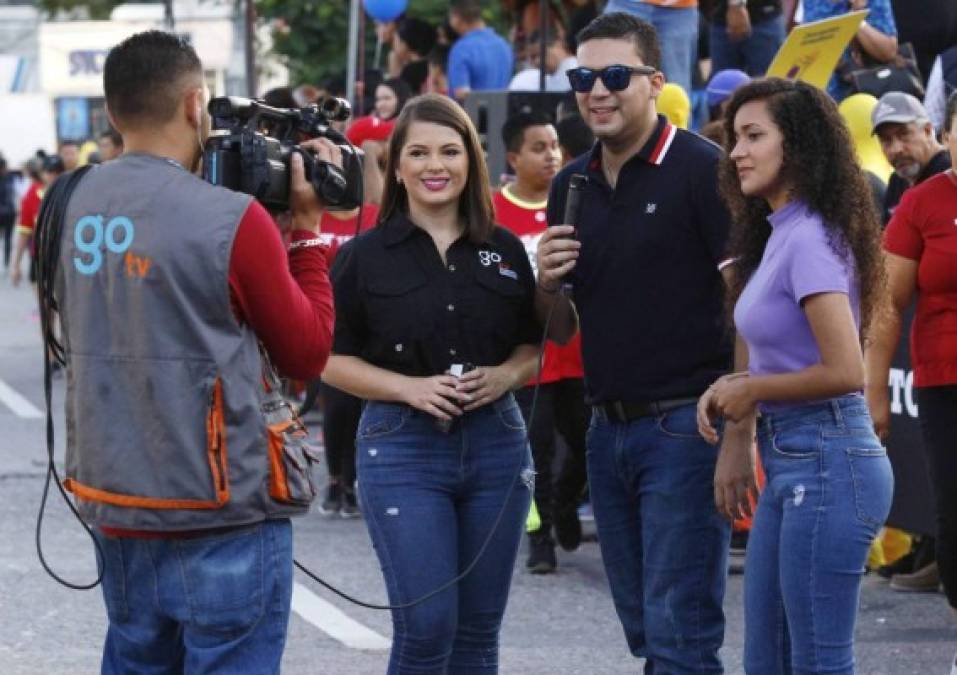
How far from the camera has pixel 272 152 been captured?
441 cm

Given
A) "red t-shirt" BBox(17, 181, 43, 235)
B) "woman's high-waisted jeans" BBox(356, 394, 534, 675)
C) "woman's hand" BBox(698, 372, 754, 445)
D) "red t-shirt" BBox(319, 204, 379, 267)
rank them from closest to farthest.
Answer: "woman's hand" BBox(698, 372, 754, 445), "woman's high-waisted jeans" BBox(356, 394, 534, 675), "red t-shirt" BBox(319, 204, 379, 267), "red t-shirt" BBox(17, 181, 43, 235)

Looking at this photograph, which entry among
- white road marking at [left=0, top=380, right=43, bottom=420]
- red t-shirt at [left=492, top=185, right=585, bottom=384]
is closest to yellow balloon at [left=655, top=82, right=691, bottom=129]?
red t-shirt at [left=492, top=185, right=585, bottom=384]

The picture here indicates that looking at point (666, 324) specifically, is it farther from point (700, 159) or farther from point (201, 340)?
point (201, 340)

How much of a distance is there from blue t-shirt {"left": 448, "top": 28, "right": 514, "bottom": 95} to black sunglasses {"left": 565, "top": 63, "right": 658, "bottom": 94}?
31.8 feet

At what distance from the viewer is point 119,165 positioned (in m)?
4.29

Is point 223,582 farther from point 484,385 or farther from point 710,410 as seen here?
point 710,410

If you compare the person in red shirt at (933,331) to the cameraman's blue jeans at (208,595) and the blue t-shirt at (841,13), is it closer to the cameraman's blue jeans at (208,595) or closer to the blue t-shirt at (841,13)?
the cameraman's blue jeans at (208,595)

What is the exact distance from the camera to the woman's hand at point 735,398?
16.2ft

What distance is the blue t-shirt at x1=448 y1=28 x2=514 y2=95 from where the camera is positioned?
1516cm

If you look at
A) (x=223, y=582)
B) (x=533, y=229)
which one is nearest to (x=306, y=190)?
(x=223, y=582)

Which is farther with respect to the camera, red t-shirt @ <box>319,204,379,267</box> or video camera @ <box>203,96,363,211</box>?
red t-shirt @ <box>319,204,379,267</box>

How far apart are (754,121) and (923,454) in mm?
3592

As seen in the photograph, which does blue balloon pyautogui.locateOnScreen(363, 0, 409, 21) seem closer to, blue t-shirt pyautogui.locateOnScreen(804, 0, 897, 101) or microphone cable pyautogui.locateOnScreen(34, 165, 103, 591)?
blue t-shirt pyautogui.locateOnScreen(804, 0, 897, 101)

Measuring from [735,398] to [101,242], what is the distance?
1.60 meters
